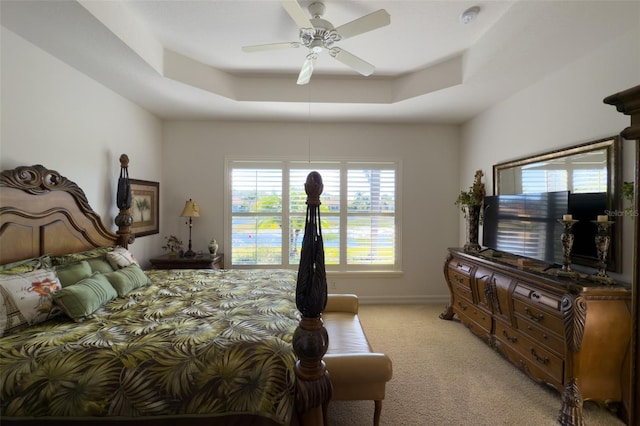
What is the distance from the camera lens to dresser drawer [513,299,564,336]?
76.9 inches

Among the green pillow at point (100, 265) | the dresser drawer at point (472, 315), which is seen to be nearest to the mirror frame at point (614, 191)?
the dresser drawer at point (472, 315)

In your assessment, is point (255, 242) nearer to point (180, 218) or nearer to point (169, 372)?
point (180, 218)

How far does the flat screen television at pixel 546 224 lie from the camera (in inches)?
86.3

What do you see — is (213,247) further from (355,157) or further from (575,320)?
(575,320)

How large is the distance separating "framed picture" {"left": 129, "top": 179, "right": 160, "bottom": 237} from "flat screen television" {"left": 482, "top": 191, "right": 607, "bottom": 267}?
414cm

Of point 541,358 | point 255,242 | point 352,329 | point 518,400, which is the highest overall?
point 255,242

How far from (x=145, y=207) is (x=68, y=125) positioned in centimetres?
134

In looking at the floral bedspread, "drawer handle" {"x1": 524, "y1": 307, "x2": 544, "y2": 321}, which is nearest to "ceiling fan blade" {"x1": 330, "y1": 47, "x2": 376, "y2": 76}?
the floral bedspread

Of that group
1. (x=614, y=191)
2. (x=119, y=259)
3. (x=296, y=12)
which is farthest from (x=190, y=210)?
(x=614, y=191)

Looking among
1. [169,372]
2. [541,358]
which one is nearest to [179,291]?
[169,372]

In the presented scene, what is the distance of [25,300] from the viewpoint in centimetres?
161

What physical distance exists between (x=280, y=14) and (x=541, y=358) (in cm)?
332

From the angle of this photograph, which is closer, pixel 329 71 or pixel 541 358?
pixel 541 358

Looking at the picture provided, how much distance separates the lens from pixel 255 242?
413 centimetres
